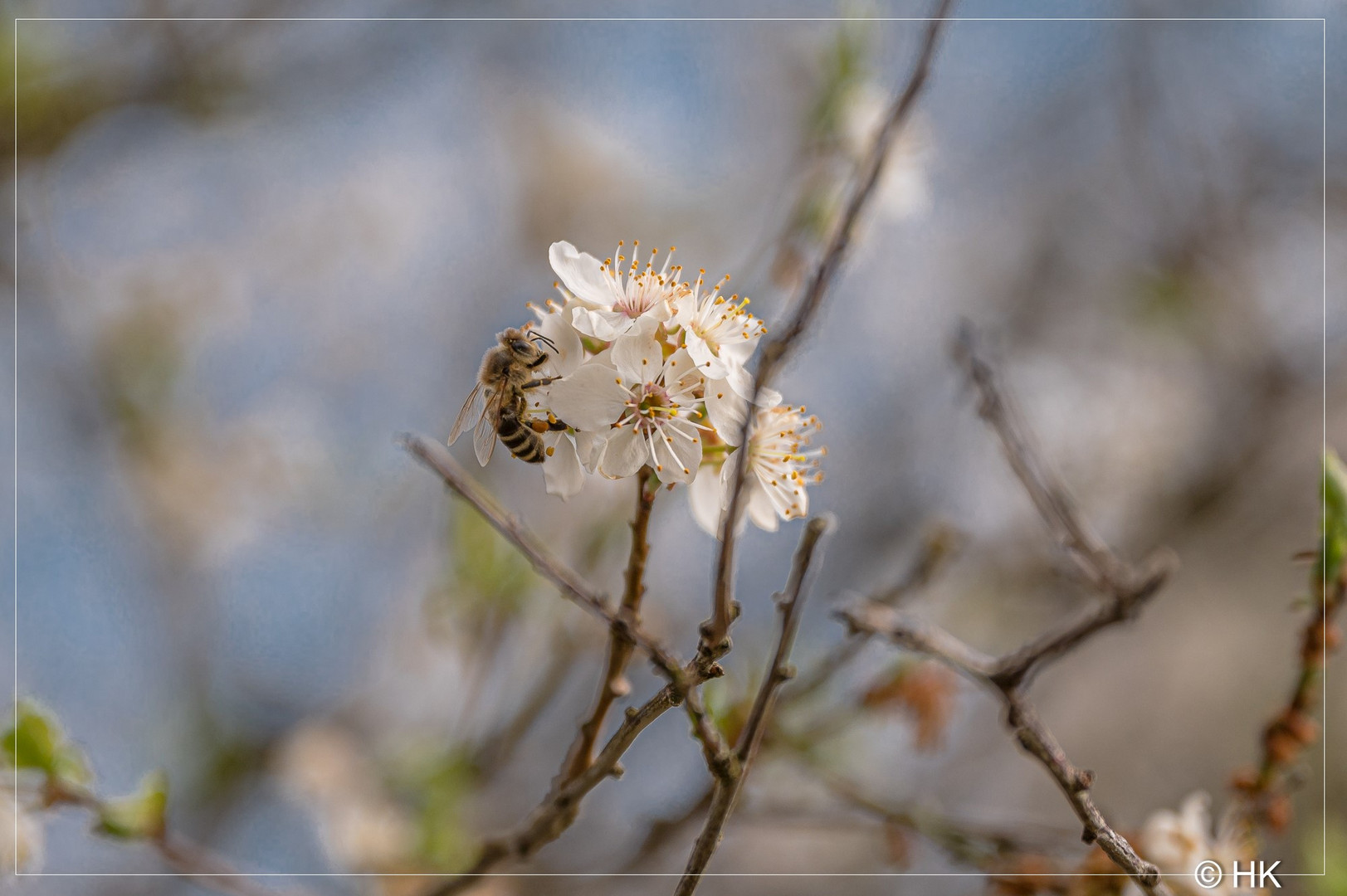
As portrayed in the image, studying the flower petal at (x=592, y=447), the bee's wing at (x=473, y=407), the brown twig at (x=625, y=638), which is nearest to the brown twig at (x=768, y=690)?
the brown twig at (x=625, y=638)

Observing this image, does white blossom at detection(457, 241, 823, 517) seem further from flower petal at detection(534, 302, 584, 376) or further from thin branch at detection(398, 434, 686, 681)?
thin branch at detection(398, 434, 686, 681)

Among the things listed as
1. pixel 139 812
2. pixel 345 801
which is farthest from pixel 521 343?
pixel 345 801

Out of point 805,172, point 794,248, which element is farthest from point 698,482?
point 805,172

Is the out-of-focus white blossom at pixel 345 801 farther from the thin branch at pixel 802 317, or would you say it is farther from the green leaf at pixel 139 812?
the thin branch at pixel 802 317

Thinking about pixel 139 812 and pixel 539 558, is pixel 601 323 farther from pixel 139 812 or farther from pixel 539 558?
pixel 139 812

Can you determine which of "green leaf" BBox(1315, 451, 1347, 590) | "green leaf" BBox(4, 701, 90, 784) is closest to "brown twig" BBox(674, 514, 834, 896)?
"green leaf" BBox(1315, 451, 1347, 590)
